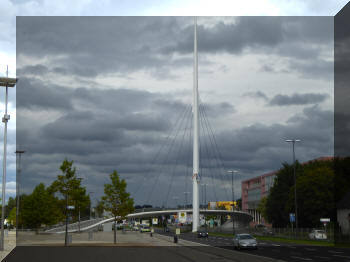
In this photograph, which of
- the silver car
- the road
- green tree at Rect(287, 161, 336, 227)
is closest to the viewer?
the road

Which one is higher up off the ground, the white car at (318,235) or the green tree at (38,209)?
the green tree at (38,209)

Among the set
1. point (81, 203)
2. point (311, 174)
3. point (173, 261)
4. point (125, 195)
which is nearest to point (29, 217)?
point (81, 203)

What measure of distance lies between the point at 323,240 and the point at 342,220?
76.2ft

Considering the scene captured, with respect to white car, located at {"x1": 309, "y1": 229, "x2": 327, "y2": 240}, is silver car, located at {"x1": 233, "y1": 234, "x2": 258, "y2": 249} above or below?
above

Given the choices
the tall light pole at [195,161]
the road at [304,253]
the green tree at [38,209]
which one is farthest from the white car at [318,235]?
the tall light pole at [195,161]

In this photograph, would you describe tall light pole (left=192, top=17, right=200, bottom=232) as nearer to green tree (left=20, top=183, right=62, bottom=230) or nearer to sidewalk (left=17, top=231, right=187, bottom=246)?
green tree (left=20, top=183, right=62, bottom=230)

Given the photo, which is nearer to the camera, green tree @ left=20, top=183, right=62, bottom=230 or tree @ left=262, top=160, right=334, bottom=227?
tree @ left=262, top=160, right=334, bottom=227

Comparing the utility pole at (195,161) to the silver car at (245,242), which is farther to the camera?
the utility pole at (195,161)

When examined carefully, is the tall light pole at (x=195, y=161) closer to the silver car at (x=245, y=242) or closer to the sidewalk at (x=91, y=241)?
the sidewalk at (x=91, y=241)

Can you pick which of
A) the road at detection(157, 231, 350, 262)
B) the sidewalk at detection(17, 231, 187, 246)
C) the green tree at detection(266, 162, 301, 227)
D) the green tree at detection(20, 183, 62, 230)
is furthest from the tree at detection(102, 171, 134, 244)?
the green tree at detection(266, 162, 301, 227)

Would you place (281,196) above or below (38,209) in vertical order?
above

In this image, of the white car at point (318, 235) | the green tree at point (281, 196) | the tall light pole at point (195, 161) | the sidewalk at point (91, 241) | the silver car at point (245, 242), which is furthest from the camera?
the tall light pole at point (195, 161)

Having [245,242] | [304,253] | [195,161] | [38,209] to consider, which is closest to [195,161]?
[195,161]

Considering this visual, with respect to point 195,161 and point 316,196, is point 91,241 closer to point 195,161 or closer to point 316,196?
point 316,196
